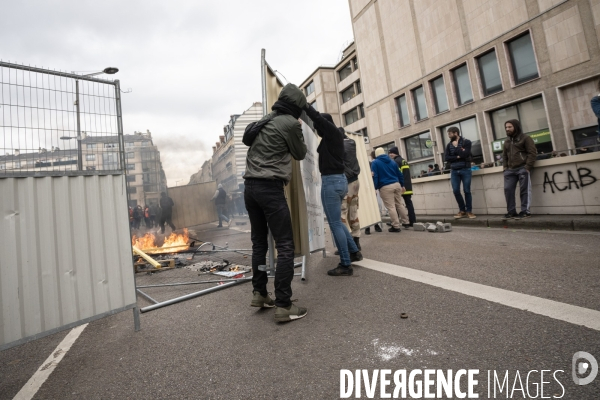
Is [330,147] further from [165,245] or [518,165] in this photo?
[165,245]

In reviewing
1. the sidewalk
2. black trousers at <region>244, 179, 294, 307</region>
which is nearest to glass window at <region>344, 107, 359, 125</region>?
the sidewalk

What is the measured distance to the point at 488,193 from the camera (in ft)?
25.7

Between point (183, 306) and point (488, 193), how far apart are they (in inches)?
306

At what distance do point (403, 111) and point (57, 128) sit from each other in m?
22.1

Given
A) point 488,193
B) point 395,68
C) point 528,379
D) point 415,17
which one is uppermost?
point 415,17

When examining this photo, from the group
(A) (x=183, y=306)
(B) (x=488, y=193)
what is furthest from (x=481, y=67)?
(A) (x=183, y=306)

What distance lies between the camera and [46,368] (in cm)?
211

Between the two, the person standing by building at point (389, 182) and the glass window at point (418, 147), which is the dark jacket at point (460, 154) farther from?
the glass window at point (418, 147)

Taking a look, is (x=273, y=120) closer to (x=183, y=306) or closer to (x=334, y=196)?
(x=334, y=196)

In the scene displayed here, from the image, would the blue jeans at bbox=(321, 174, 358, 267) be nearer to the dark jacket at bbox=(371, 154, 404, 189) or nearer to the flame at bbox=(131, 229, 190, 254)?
the dark jacket at bbox=(371, 154, 404, 189)

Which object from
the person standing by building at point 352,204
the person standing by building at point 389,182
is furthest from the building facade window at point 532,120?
the person standing by building at point 352,204

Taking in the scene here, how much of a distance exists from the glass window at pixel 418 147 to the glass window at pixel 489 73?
4.19 metres

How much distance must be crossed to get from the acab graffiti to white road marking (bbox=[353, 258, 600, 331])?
5.16 m

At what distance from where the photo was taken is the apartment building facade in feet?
43.1
